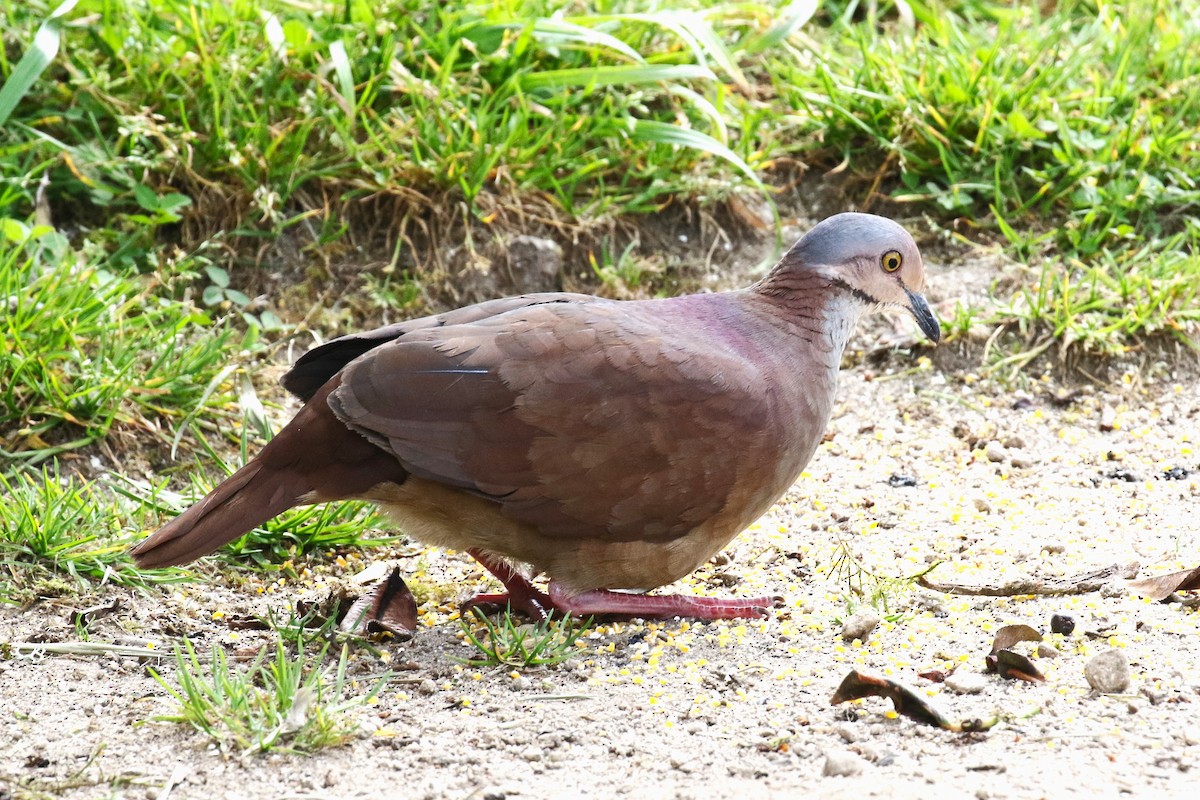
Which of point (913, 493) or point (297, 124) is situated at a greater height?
point (297, 124)

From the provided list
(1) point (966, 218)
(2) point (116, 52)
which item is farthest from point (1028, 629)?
(2) point (116, 52)

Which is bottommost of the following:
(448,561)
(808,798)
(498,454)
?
(448,561)

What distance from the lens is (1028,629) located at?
3279mm

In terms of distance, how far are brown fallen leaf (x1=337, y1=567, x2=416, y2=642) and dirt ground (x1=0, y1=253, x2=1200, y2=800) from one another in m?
0.07

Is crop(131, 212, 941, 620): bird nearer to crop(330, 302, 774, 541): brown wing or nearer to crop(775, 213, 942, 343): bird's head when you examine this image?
crop(330, 302, 774, 541): brown wing

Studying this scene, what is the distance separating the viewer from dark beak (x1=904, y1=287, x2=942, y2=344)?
4.10 metres

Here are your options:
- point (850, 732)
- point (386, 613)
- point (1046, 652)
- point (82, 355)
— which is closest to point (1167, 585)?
point (1046, 652)

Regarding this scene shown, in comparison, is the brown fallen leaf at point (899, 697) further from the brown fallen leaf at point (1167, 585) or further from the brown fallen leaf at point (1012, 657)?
the brown fallen leaf at point (1167, 585)

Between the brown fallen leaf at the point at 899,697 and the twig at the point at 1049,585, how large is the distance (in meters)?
0.72

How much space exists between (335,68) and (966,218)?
252cm

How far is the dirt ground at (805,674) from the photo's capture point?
275cm

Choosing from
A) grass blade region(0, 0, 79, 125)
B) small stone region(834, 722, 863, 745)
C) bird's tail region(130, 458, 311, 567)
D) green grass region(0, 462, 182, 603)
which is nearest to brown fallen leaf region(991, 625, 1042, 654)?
small stone region(834, 722, 863, 745)

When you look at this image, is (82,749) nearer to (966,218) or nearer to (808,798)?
(808,798)

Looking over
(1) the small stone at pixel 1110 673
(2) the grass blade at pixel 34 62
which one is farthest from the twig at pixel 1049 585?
(2) the grass blade at pixel 34 62
